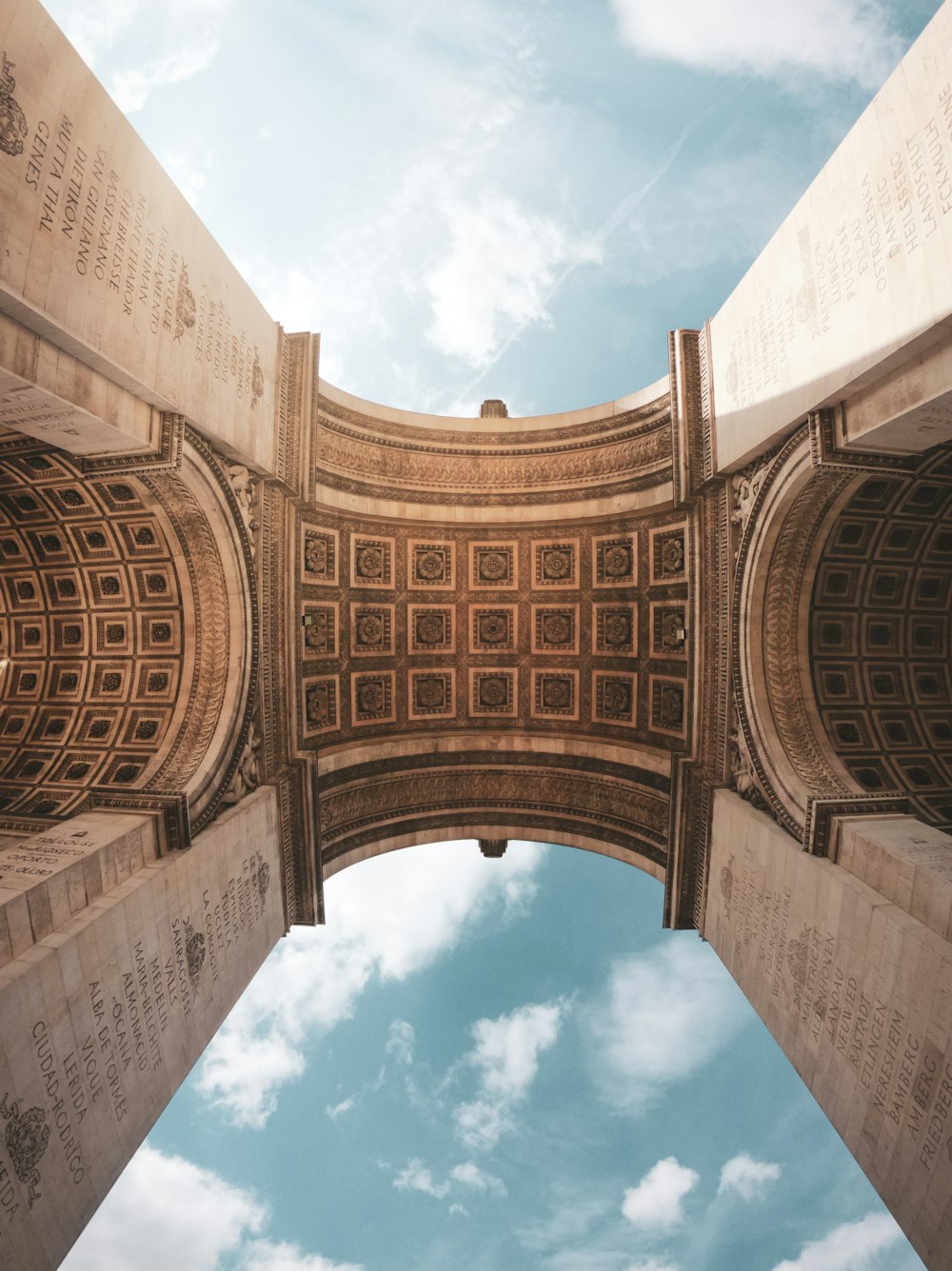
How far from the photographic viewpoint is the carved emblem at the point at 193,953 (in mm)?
11781

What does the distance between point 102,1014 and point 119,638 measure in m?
8.44

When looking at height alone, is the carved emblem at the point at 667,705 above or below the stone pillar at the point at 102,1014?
above

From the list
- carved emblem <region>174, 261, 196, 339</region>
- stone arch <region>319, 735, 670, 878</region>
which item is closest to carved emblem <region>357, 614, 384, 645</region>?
stone arch <region>319, 735, 670, 878</region>

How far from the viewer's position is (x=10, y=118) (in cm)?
752

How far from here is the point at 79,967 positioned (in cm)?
930

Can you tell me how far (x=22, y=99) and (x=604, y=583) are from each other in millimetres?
14940

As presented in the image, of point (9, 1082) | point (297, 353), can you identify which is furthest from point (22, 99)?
point (9, 1082)

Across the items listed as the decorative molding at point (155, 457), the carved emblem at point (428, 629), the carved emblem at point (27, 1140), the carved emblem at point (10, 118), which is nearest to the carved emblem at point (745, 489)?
the carved emblem at point (428, 629)

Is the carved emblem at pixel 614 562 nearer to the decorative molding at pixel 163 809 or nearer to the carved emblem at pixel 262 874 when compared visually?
the carved emblem at pixel 262 874

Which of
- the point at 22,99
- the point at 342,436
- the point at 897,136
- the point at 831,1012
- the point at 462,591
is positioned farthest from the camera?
the point at 462,591

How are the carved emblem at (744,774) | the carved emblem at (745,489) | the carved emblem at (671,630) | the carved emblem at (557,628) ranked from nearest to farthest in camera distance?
1. the carved emblem at (745,489)
2. the carved emblem at (744,774)
3. the carved emblem at (671,630)
4. the carved emblem at (557,628)

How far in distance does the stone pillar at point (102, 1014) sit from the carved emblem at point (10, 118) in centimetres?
914

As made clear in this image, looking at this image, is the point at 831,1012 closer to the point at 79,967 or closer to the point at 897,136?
the point at 79,967

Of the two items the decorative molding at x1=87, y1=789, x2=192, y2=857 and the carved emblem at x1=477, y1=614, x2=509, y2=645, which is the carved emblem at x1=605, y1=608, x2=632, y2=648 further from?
the decorative molding at x1=87, y1=789, x2=192, y2=857
